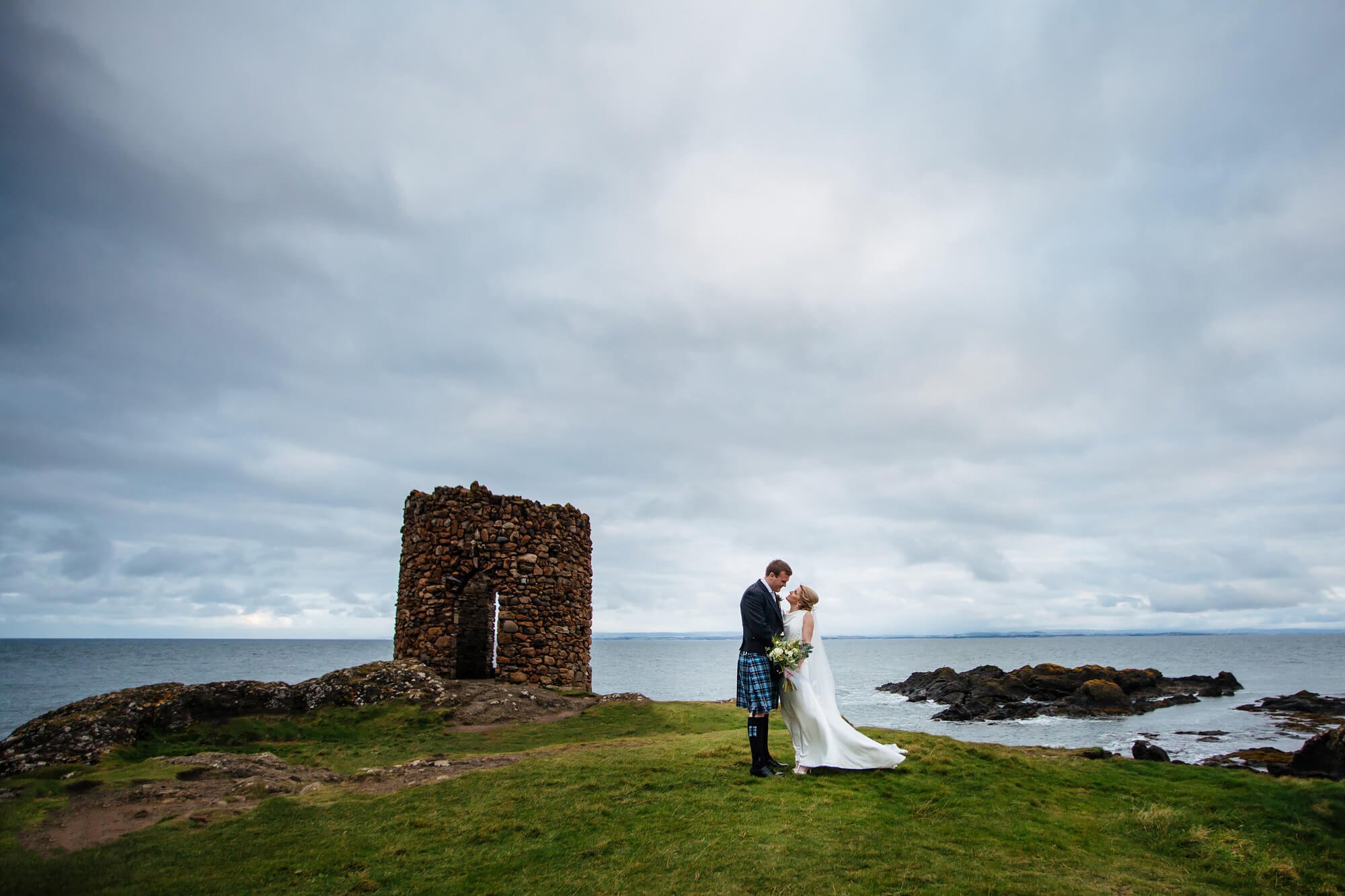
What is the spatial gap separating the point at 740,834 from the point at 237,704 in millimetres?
12564

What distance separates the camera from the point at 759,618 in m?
9.62

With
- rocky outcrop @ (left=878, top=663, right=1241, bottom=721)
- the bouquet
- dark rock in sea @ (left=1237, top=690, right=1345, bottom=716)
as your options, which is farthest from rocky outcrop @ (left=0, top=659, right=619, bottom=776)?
dark rock in sea @ (left=1237, top=690, right=1345, bottom=716)

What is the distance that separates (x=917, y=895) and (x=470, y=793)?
18.0 feet

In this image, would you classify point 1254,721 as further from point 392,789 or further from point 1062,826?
point 392,789

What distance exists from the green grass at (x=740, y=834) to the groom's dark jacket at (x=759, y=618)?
1.69m

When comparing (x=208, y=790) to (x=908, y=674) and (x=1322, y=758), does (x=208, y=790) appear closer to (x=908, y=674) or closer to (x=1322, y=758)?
(x=1322, y=758)

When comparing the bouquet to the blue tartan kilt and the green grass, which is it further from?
the green grass

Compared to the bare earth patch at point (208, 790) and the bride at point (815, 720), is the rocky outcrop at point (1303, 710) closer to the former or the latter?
the bride at point (815, 720)

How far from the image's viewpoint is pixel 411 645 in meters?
20.3

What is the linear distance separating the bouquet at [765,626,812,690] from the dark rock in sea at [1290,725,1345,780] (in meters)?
10.5

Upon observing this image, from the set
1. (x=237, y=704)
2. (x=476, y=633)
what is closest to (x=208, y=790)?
(x=237, y=704)

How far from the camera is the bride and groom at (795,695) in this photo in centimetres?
945

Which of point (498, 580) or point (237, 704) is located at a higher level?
point (498, 580)

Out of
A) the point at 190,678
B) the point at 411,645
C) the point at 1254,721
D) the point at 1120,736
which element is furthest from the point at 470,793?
the point at 190,678
